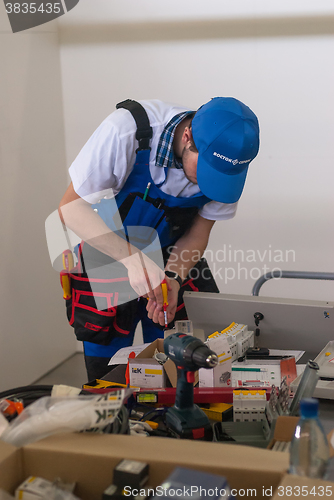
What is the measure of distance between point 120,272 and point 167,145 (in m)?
0.51

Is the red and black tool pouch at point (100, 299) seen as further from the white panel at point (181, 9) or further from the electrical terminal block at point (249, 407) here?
the white panel at point (181, 9)

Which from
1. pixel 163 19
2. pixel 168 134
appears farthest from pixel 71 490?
pixel 163 19

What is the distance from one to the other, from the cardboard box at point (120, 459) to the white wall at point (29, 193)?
2.16 meters

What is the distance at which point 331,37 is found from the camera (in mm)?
2641

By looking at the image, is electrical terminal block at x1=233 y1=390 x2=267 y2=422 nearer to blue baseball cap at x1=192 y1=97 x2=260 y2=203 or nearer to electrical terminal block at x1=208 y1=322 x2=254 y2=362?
electrical terminal block at x1=208 y1=322 x2=254 y2=362

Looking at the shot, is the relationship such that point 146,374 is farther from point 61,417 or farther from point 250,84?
point 250,84

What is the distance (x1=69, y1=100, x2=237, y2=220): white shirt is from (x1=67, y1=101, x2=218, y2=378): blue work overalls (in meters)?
0.05

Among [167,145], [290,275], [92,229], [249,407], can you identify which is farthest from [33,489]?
[290,275]

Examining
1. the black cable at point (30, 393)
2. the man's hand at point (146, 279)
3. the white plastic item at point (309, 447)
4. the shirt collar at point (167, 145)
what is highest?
the shirt collar at point (167, 145)

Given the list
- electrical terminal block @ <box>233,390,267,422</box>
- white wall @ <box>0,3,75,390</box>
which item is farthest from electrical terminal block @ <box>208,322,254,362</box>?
white wall @ <box>0,3,75,390</box>

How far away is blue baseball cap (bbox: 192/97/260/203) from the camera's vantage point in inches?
48.6

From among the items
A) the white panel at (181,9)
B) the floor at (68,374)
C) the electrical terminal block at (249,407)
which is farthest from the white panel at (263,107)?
the electrical terminal block at (249,407)

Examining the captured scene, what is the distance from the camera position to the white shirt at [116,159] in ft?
4.57

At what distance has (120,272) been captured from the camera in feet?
5.51
